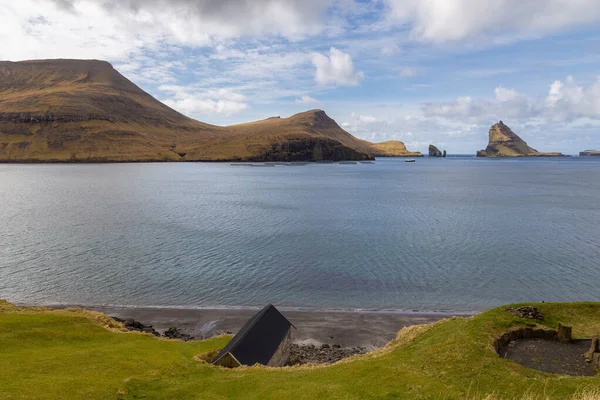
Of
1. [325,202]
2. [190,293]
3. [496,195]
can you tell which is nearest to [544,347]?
[190,293]

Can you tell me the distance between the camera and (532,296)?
4719 centimetres

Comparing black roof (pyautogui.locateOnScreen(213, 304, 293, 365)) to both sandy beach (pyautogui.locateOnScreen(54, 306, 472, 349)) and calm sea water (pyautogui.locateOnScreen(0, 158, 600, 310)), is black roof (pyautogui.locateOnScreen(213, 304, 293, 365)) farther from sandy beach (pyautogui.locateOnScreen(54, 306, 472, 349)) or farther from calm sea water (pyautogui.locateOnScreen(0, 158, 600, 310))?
calm sea water (pyautogui.locateOnScreen(0, 158, 600, 310))

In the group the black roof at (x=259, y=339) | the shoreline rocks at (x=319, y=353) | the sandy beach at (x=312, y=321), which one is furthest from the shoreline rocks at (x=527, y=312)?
the black roof at (x=259, y=339)

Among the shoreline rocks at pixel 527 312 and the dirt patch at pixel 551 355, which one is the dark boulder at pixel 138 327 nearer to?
the dirt patch at pixel 551 355

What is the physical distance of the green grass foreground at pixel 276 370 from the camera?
67.1 ft

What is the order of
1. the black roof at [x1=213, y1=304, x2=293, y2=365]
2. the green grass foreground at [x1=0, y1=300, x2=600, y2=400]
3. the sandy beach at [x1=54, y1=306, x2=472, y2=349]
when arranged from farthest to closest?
the sandy beach at [x1=54, y1=306, x2=472, y2=349] < the black roof at [x1=213, y1=304, x2=293, y2=365] < the green grass foreground at [x1=0, y1=300, x2=600, y2=400]

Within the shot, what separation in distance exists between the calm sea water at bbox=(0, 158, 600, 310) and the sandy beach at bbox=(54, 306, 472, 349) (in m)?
2.68

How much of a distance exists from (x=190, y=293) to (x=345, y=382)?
30.2 m

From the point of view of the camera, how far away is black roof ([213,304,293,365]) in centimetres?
2734


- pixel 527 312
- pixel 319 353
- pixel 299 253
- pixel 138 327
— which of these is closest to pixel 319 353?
pixel 319 353

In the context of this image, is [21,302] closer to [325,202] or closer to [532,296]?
[532,296]

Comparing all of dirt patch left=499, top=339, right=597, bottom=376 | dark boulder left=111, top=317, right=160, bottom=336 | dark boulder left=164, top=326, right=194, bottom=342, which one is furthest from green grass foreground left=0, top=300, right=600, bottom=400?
dark boulder left=111, top=317, right=160, bottom=336

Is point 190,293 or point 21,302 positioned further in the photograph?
point 190,293

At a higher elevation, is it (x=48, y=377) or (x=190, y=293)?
(x=48, y=377)
